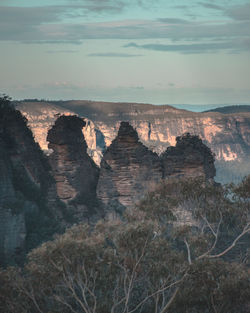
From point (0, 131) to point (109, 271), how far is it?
1265 inches

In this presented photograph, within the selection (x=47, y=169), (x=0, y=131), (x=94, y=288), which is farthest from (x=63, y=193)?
(x=94, y=288)

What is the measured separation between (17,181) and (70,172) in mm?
6150

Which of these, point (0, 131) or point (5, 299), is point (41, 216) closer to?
point (0, 131)

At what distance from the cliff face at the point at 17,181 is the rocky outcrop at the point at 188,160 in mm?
11728

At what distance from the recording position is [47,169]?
2874 inches

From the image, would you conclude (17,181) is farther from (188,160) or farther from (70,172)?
(188,160)

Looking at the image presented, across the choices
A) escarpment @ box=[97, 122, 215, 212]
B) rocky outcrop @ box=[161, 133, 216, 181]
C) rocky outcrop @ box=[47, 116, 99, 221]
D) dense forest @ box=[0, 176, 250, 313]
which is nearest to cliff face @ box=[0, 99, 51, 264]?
rocky outcrop @ box=[47, 116, 99, 221]

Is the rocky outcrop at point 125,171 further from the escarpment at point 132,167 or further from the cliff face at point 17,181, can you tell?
the cliff face at point 17,181

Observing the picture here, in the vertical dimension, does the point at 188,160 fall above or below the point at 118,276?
above

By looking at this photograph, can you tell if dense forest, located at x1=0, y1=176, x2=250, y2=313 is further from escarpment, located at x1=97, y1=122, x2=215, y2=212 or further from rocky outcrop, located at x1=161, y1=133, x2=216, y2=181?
escarpment, located at x1=97, y1=122, x2=215, y2=212

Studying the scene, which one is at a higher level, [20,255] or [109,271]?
[109,271]

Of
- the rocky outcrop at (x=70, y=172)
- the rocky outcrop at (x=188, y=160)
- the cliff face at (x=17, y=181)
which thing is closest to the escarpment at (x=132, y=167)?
the rocky outcrop at (x=188, y=160)

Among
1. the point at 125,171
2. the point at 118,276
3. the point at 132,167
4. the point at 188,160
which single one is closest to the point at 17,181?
the point at 125,171

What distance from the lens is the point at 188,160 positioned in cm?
6938
